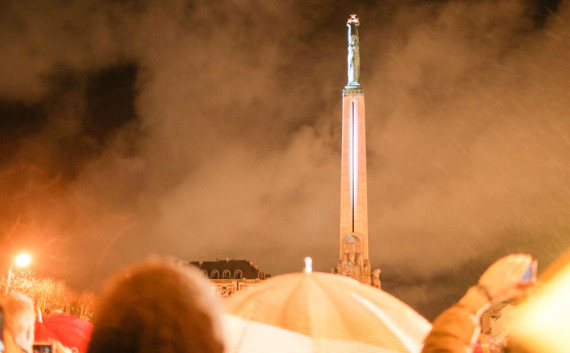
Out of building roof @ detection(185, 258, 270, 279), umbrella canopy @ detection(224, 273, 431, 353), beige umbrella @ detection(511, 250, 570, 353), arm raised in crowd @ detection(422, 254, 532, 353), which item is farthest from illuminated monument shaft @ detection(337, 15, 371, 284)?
arm raised in crowd @ detection(422, 254, 532, 353)

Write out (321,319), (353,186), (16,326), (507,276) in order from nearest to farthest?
(507,276) < (321,319) < (16,326) < (353,186)

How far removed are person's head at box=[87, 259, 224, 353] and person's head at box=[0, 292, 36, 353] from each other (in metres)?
3.43

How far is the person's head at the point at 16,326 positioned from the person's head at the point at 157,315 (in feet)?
11.3

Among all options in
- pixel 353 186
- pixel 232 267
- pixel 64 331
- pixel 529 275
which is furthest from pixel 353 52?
pixel 529 275

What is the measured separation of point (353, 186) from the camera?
187 feet

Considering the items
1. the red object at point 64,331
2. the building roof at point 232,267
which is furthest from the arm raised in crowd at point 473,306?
the building roof at point 232,267

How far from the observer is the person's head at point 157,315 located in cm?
155

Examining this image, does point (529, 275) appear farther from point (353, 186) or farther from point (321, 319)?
point (353, 186)

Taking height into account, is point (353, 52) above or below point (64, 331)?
above

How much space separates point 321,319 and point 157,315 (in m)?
2.95

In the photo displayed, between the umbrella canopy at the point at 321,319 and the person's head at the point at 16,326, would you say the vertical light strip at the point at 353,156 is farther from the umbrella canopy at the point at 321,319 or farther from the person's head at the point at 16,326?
the person's head at the point at 16,326

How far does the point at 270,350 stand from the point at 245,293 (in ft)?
1.98

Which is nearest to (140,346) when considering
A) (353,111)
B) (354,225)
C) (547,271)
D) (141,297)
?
(141,297)

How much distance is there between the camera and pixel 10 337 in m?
4.53
